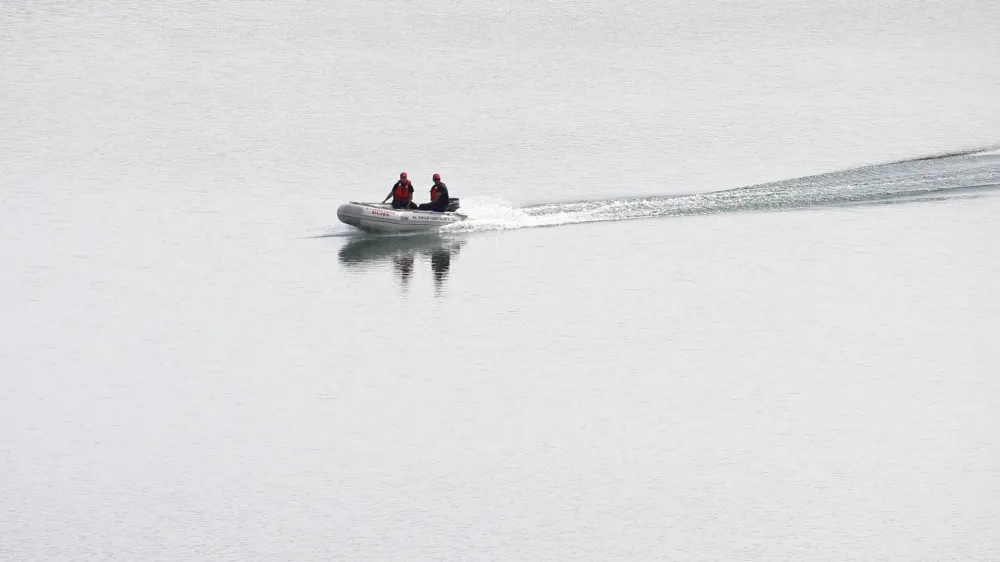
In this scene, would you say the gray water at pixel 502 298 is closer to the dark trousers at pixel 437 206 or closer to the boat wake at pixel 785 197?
the boat wake at pixel 785 197

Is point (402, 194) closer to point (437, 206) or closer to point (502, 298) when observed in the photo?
point (437, 206)

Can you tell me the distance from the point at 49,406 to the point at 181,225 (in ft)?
42.4

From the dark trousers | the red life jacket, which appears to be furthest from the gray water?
the red life jacket

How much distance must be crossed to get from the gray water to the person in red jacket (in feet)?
3.02

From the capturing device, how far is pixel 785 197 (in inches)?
1602

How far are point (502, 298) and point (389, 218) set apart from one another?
6075 mm

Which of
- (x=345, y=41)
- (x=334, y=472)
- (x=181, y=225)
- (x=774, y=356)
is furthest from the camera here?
(x=345, y=41)

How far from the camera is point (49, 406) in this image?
26.8m

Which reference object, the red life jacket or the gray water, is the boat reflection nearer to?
the gray water

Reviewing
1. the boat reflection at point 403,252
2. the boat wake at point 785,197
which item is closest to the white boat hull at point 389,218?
the boat reflection at point 403,252

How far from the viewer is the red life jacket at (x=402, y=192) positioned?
37875 millimetres

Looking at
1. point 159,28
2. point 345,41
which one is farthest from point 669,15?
point 159,28

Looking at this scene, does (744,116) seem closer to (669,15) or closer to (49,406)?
(669,15)

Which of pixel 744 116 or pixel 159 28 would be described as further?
pixel 159 28
